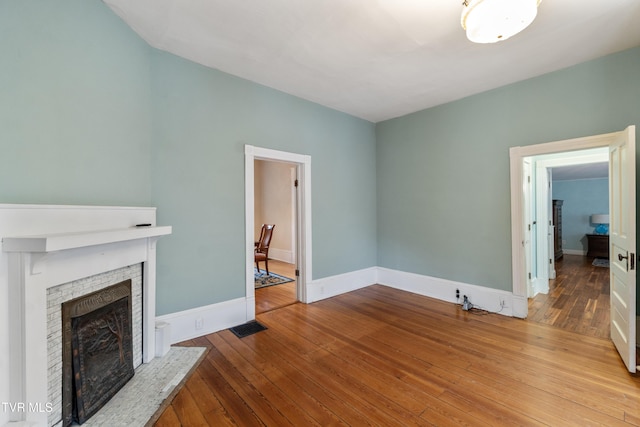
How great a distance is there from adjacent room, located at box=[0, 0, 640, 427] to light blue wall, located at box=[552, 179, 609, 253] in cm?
432

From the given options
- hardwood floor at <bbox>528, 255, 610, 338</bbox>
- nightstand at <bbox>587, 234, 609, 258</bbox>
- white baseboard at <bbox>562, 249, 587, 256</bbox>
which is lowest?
hardwood floor at <bbox>528, 255, 610, 338</bbox>

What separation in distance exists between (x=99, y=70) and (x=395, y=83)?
2940 millimetres

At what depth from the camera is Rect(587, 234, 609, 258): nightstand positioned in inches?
276

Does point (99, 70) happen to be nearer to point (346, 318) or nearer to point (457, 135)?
point (346, 318)

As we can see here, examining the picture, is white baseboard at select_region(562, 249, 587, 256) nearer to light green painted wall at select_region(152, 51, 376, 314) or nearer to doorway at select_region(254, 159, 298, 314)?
doorway at select_region(254, 159, 298, 314)

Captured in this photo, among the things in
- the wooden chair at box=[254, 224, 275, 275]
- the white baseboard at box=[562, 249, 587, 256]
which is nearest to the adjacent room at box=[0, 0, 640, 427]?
the wooden chair at box=[254, 224, 275, 275]

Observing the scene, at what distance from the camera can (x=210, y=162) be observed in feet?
9.55

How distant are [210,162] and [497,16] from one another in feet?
8.80

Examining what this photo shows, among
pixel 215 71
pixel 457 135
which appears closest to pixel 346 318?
pixel 457 135

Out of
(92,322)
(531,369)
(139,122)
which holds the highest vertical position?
(139,122)

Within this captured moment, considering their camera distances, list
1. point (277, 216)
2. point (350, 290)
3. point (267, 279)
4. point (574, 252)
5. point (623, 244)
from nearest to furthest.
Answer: point (623, 244) → point (350, 290) → point (267, 279) → point (277, 216) → point (574, 252)

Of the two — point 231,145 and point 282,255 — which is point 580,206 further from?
point 231,145

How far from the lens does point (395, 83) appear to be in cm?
330

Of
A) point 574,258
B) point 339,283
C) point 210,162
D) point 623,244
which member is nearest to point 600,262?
point 574,258
